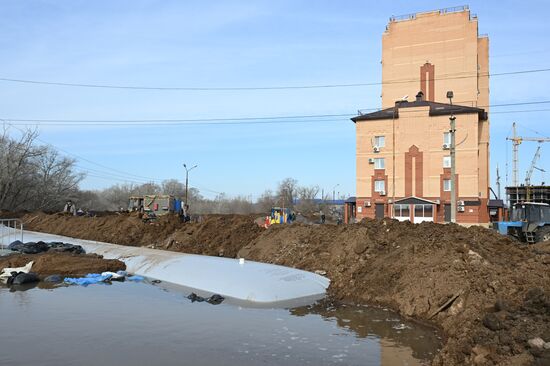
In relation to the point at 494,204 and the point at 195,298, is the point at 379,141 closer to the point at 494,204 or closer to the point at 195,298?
the point at 494,204

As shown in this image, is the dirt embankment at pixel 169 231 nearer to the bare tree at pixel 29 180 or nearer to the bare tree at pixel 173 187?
the bare tree at pixel 29 180

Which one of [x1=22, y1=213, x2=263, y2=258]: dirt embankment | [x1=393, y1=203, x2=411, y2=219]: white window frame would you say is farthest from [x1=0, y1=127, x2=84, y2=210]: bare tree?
[x1=393, y1=203, x2=411, y2=219]: white window frame

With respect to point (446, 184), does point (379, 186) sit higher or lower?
lower

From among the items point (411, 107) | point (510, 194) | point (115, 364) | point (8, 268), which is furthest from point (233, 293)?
point (510, 194)

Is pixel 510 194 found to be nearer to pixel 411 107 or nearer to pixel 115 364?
pixel 411 107

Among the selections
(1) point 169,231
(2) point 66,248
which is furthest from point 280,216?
(2) point 66,248

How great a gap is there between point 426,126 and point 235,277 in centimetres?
3672

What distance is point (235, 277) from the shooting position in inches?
456

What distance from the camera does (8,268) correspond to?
47.1ft

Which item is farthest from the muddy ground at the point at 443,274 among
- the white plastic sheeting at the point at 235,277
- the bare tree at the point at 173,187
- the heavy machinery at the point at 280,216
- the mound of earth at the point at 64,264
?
the bare tree at the point at 173,187

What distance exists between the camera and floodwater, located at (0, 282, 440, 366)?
22.5 feet

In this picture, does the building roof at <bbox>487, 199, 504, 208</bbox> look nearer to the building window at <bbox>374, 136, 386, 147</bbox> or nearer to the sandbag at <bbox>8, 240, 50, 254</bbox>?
the building window at <bbox>374, 136, 386, 147</bbox>

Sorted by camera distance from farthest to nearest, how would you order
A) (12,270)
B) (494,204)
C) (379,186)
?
(379,186) < (494,204) < (12,270)

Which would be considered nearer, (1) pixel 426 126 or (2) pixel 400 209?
(2) pixel 400 209
